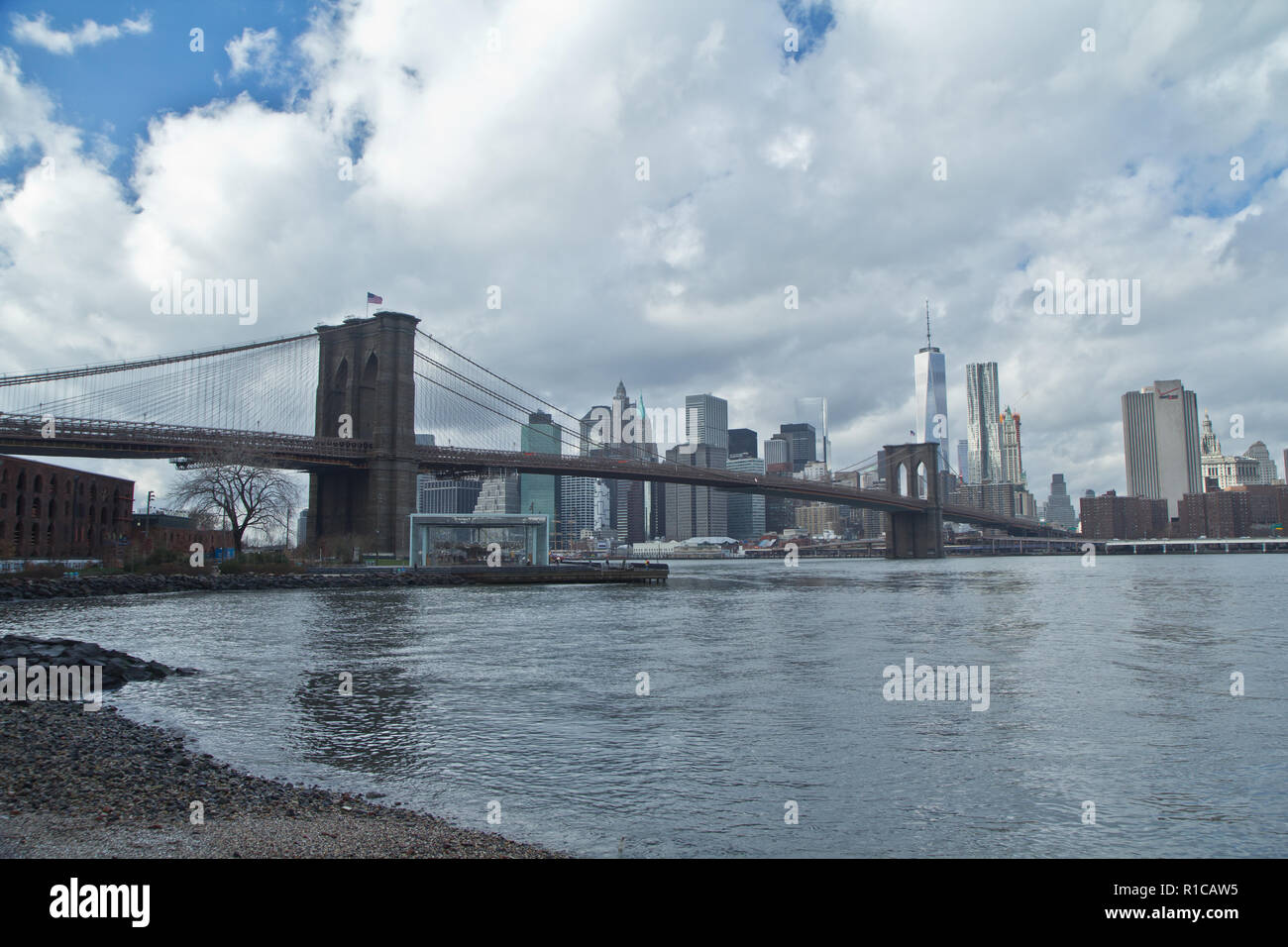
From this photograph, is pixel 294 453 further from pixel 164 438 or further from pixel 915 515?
pixel 915 515

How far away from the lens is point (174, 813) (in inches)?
323

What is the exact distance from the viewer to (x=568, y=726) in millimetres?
13680

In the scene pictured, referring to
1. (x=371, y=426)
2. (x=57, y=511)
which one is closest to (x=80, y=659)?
(x=57, y=511)

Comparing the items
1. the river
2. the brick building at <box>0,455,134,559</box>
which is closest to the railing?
the brick building at <box>0,455,134,559</box>

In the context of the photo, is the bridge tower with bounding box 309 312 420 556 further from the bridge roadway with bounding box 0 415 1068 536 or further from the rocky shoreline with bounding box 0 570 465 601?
the rocky shoreline with bounding box 0 570 465 601

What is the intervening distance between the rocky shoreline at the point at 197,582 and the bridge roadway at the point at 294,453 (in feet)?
32.3

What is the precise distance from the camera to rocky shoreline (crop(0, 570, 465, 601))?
40.7 m

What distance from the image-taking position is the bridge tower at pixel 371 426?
7025cm

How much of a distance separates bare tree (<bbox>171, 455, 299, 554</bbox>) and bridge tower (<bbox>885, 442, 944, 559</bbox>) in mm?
93220

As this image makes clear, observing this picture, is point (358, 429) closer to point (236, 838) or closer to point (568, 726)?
point (568, 726)

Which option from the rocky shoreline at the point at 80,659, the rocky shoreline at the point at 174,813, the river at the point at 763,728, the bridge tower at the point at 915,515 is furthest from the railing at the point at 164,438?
the bridge tower at the point at 915,515

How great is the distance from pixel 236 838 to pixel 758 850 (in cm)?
479

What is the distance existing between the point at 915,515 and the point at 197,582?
110 metres
